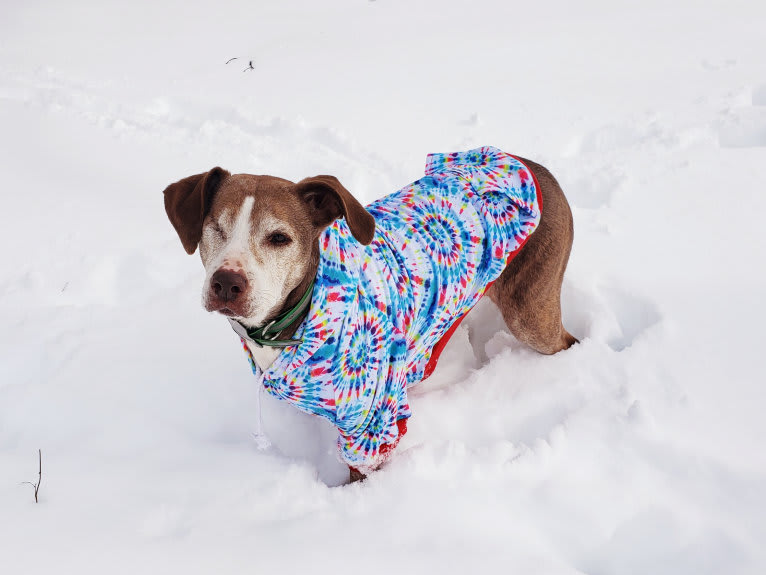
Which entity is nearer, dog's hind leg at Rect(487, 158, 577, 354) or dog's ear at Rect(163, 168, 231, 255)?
dog's ear at Rect(163, 168, 231, 255)

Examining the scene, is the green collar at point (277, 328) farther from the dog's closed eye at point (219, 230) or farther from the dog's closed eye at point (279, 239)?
the dog's closed eye at point (219, 230)

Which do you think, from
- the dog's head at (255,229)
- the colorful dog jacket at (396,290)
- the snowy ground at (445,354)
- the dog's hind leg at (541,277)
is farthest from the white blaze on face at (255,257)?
the dog's hind leg at (541,277)

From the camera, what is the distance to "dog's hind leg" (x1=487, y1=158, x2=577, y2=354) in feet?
8.60

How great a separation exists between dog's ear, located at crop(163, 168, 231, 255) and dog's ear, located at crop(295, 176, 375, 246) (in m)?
0.35

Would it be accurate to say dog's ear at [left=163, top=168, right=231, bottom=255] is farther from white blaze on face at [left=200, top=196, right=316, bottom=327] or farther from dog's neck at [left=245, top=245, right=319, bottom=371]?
dog's neck at [left=245, top=245, right=319, bottom=371]

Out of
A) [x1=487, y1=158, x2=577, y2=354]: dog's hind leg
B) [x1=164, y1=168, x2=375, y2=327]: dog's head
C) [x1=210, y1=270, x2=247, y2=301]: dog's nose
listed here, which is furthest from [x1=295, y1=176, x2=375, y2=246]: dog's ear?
[x1=487, y1=158, x2=577, y2=354]: dog's hind leg

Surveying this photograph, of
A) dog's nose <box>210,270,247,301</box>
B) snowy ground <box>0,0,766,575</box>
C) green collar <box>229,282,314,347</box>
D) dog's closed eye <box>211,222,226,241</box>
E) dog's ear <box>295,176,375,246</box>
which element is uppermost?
dog's ear <box>295,176,375,246</box>

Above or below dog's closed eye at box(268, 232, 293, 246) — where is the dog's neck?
below

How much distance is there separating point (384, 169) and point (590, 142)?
5.95ft

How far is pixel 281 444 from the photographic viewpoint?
2.66 metres

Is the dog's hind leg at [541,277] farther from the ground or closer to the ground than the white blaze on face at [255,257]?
closer to the ground

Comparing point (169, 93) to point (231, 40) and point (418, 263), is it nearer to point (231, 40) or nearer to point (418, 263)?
point (231, 40)

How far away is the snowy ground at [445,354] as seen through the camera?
2.16m

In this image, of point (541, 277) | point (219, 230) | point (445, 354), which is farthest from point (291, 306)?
point (445, 354)
